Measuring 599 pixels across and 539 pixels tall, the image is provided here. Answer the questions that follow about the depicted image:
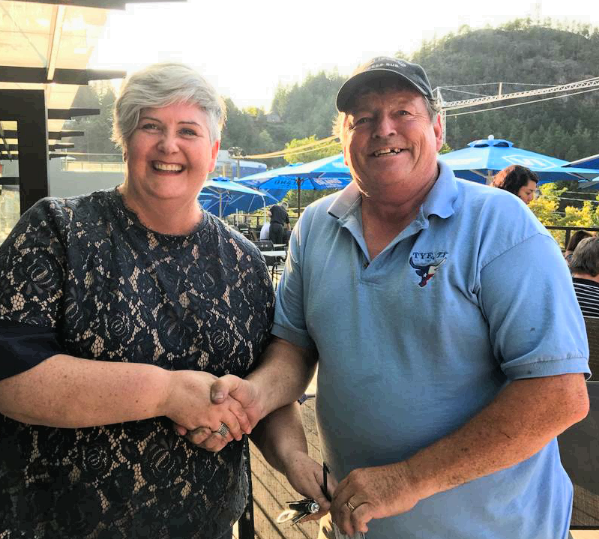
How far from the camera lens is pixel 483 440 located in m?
1.32

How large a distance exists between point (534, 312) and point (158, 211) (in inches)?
39.2

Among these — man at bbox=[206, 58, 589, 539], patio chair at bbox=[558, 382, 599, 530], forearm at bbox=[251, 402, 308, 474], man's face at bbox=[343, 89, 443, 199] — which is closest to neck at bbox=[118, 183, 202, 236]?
man at bbox=[206, 58, 589, 539]

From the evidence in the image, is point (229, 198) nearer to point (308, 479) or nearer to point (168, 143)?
point (168, 143)

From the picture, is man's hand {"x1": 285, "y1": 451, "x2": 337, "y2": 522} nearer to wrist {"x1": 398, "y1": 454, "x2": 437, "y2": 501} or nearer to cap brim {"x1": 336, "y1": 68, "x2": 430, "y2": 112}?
wrist {"x1": 398, "y1": 454, "x2": 437, "y2": 501}

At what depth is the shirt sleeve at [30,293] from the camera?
1.31 metres

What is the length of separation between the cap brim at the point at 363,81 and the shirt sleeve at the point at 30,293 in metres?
0.86

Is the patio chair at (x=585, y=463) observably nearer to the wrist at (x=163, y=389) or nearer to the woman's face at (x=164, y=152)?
the wrist at (x=163, y=389)

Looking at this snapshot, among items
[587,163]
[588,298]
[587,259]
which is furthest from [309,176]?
[588,298]

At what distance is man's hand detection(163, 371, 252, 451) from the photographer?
144cm

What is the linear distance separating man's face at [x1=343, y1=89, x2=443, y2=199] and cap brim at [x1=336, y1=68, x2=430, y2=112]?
0.09 feet

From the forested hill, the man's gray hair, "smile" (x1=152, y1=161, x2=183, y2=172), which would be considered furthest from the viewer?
the forested hill

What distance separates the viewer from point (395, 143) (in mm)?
1582

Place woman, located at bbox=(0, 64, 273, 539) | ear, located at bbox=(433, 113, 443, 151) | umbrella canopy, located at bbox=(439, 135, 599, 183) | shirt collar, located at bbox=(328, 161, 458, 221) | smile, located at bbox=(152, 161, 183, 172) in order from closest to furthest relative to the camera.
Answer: woman, located at bbox=(0, 64, 273, 539), shirt collar, located at bbox=(328, 161, 458, 221), smile, located at bbox=(152, 161, 183, 172), ear, located at bbox=(433, 113, 443, 151), umbrella canopy, located at bbox=(439, 135, 599, 183)

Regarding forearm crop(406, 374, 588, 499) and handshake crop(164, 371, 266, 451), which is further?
handshake crop(164, 371, 266, 451)
